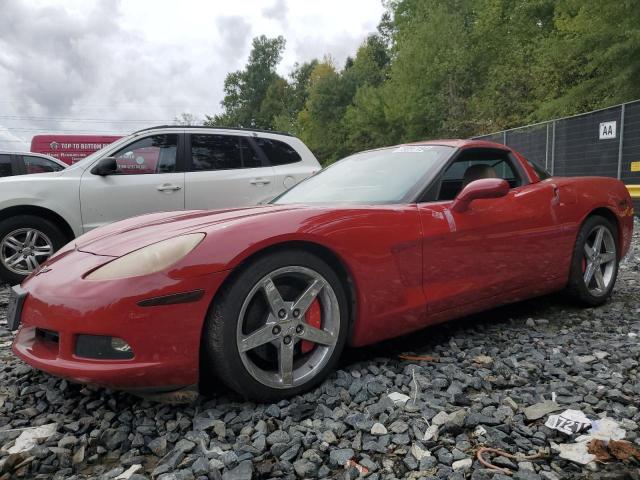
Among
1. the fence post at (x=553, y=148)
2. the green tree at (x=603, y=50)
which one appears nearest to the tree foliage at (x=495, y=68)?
the green tree at (x=603, y=50)

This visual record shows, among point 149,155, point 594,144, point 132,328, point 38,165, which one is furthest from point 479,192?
point 594,144

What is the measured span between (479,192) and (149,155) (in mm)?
3925

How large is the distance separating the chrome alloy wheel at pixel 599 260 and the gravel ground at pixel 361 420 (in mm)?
873

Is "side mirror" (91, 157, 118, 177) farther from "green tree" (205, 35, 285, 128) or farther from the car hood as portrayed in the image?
"green tree" (205, 35, 285, 128)

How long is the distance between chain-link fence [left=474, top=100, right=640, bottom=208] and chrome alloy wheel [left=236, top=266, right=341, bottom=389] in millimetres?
8940

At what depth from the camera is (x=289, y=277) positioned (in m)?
2.16

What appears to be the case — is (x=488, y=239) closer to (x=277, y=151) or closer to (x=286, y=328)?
(x=286, y=328)

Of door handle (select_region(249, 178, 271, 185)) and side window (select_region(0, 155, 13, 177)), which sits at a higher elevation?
side window (select_region(0, 155, 13, 177))

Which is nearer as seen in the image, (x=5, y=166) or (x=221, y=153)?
(x=221, y=153)

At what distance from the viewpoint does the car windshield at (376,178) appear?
2772 millimetres

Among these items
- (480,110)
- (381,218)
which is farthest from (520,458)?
Answer: (480,110)

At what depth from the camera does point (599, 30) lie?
1523 centimetres

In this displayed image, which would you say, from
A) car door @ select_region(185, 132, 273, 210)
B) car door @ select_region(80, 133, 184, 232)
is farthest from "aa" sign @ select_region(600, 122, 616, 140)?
car door @ select_region(80, 133, 184, 232)

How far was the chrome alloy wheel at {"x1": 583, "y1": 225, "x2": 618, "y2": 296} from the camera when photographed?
356 centimetres
